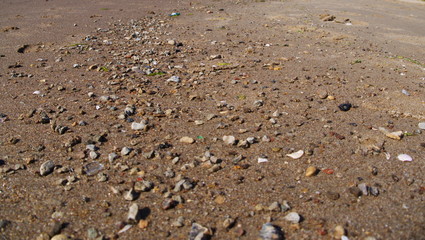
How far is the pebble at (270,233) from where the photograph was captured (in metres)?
2.27

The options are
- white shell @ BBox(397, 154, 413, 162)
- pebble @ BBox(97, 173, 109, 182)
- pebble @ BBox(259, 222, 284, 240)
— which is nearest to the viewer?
pebble @ BBox(259, 222, 284, 240)

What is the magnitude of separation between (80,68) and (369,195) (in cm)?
525

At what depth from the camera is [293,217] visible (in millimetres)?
2455

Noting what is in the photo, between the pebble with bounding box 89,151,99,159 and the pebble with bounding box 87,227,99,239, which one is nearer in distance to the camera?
the pebble with bounding box 87,227,99,239

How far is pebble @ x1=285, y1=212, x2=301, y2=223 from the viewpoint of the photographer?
243 cm

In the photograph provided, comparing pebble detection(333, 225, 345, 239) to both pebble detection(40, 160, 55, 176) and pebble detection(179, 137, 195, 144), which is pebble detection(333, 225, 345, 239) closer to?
pebble detection(179, 137, 195, 144)

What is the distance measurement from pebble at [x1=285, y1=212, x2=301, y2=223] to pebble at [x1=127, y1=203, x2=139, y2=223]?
1.16 metres

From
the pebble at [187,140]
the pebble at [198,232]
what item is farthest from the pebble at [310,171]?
the pebble at [187,140]

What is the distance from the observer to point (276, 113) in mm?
4195

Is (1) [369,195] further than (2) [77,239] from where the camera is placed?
Yes

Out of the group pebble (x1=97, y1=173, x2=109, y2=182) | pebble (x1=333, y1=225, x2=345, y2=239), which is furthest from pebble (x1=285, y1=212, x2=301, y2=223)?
pebble (x1=97, y1=173, x2=109, y2=182)

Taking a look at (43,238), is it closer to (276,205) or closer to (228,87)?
(276,205)

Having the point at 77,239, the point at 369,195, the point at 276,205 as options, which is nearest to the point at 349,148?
the point at 369,195

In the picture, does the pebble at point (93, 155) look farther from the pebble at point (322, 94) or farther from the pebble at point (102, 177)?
the pebble at point (322, 94)
